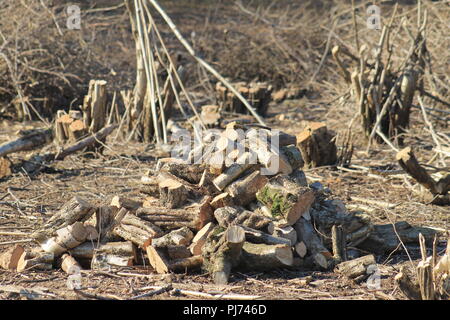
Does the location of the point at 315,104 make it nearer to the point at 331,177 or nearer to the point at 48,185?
the point at 331,177

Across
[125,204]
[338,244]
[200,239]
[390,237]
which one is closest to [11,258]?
[125,204]

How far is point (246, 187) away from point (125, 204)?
85 cm

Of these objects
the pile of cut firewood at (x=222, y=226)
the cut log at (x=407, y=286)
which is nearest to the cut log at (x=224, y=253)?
the pile of cut firewood at (x=222, y=226)

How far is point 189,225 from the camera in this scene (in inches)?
183

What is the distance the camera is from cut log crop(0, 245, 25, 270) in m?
4.50

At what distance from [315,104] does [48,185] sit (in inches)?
210

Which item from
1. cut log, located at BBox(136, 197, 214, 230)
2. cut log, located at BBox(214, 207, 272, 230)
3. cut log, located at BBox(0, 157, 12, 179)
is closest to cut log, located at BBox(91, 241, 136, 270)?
cut log, located at BBox(136, 197, 214, 230)

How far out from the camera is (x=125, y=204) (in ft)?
16.2

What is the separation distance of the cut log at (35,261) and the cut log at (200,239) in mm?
891

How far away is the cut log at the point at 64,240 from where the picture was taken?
4.55 metres

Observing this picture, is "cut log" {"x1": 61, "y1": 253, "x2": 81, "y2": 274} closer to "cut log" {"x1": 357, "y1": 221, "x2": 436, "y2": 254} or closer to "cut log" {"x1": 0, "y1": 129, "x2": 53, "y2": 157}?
"cut log" {"x1": 357, "y1": 221, "x2": 436, "y2": 254}

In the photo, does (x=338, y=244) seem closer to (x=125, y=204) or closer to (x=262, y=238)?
(x=262, y=238)

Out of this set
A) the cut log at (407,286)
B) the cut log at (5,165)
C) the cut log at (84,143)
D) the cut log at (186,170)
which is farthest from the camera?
the cut log at (84,143)

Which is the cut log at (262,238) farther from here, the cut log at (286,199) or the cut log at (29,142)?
the cut log at (29,142)
